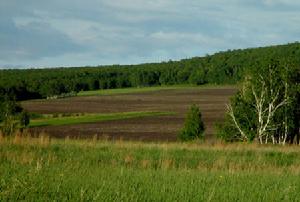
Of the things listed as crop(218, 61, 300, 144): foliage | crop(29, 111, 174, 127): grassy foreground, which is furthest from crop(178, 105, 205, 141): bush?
crop(29, 111, 174, 127): grassy foreground

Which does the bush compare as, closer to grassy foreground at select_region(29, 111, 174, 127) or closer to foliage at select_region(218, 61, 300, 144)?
foliage at select_region(218, 61, 300, 144)

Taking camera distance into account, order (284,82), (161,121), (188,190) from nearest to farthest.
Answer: (188,190)
(284,82)
(161,121)

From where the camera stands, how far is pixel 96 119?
3369 inches

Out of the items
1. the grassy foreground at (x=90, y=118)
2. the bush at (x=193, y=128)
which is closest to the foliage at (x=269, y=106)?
the bush at (x=193, y=128)

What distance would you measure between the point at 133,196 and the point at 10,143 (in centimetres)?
917

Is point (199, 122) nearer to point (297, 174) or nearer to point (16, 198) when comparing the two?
point (297, 174)

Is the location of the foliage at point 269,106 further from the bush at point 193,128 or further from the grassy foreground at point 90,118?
the grassy foreground at point 90,118

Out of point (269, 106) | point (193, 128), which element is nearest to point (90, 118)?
point (193, 128)

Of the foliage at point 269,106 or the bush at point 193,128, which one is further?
the bush at point 193,128

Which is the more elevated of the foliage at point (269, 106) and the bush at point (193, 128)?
the foliage at point (269, 106)

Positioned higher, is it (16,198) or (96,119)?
(16,198)

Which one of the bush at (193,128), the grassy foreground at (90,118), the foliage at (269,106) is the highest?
the foliage at (269,106)

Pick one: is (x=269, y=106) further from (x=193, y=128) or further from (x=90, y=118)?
(x=90, y=118)

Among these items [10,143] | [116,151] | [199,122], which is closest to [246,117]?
[199,122]
